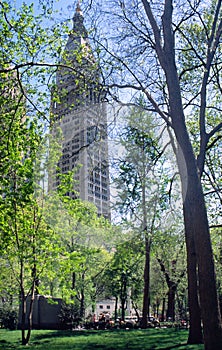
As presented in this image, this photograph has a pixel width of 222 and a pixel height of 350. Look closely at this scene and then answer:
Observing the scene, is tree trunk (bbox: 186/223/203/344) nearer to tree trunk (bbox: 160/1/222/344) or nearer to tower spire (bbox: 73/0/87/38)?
tree trunk (bbox: 160/1/222/344)

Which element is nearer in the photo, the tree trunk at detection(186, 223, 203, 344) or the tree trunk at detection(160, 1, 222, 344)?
the tree trunk at detection(160, 1, 222, 344)

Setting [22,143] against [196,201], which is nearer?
[196,201]

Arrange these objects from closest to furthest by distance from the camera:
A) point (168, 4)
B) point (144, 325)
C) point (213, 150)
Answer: point (168, 4) < point (213, 150) < point (144, 325)

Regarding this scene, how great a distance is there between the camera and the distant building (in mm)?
8633

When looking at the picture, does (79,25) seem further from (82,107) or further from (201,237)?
(201,237)

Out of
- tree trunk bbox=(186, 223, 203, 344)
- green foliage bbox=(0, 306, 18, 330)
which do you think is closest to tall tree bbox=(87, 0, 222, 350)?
tree trunk bbox=(186, 223, 203, 344)

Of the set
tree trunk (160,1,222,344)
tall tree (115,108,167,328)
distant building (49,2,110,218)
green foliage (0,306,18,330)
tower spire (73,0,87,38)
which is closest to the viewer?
tree trunk (160,1,222,344)

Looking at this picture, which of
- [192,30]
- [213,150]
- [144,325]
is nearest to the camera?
[192,30]

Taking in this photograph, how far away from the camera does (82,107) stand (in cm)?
868

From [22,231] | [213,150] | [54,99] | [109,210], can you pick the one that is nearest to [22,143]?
[54,99]

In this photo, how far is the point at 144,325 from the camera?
659 inches

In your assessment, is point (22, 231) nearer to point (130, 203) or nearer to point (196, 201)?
point (130, 203)

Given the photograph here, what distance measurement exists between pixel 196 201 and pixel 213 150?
8.03 meters

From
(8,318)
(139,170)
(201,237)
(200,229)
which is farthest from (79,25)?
(8,318)
